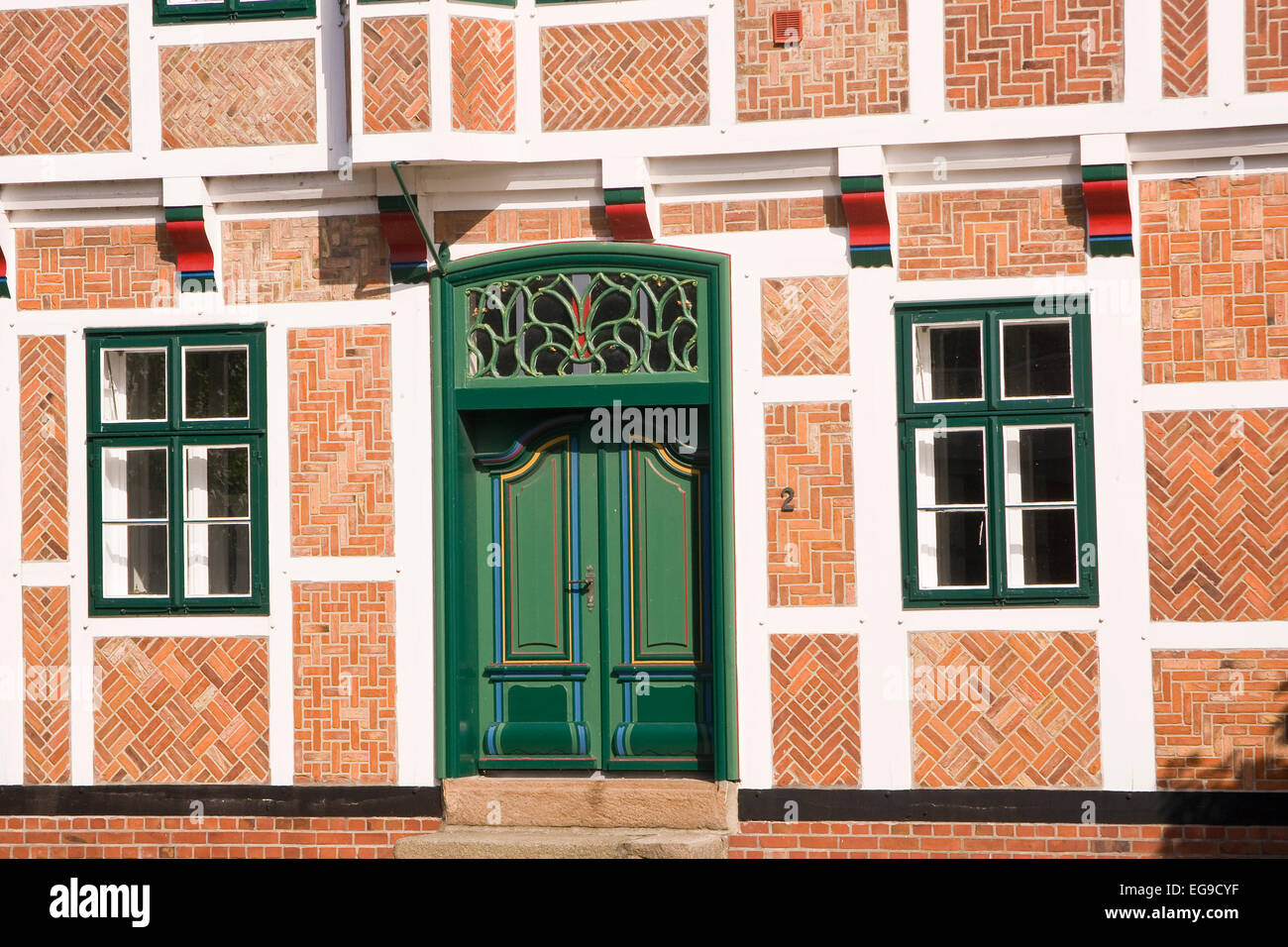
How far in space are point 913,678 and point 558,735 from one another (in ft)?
7.23

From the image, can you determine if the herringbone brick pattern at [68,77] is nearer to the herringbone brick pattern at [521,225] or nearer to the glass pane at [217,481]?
the glass pane at [217,481]

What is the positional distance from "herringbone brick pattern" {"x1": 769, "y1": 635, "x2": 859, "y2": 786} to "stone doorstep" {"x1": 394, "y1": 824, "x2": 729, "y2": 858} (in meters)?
0.62

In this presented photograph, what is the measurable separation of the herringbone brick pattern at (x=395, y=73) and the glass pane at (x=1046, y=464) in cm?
393

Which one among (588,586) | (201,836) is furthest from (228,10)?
(201,836)

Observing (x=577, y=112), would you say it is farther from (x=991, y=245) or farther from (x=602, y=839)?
(x=602, y=839)

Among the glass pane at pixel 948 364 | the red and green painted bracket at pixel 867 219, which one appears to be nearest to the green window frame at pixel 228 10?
the red and green painted bracket at pixel 867 219

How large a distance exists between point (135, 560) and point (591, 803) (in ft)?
10.6

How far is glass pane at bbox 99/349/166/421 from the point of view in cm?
986

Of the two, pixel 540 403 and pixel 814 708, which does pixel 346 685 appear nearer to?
pixel 540 403

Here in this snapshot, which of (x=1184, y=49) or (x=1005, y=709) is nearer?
(x=1184, y=49)

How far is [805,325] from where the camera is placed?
364 inches

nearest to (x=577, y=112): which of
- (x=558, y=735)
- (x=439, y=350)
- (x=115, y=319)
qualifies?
(x=439, y=350)

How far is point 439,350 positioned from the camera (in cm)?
957

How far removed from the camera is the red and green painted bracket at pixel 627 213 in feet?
30.3
